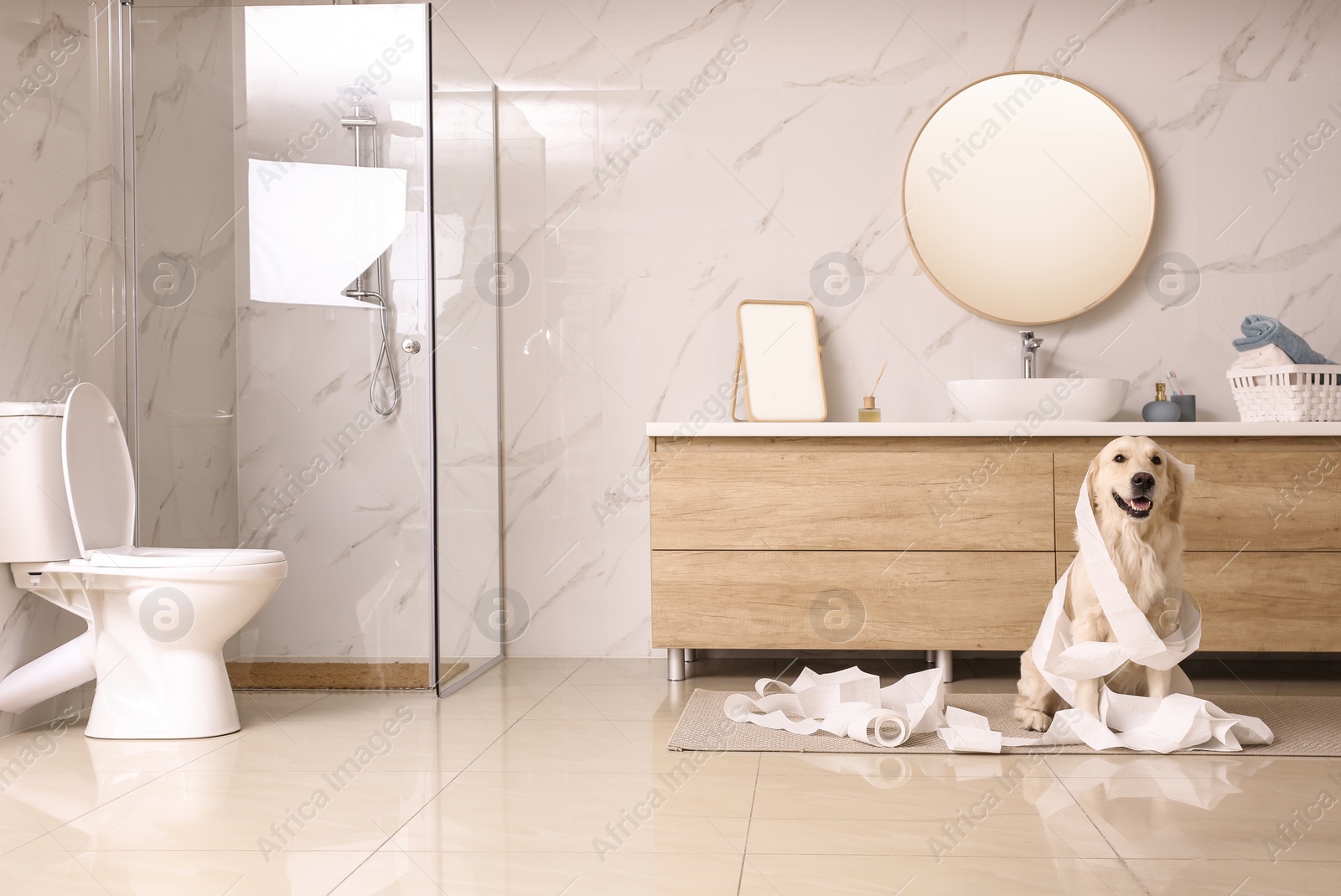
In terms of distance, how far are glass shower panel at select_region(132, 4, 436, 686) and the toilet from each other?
36cm

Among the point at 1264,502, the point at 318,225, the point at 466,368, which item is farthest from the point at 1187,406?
the point at 318,225

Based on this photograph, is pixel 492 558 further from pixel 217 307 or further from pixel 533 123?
pixel 533 123

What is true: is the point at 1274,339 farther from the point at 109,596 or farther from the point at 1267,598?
the point at 109,596

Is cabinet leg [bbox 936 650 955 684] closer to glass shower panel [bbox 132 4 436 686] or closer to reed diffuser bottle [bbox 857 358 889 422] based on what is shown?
reed diffuser bottle [bbox 857 358 889 422]

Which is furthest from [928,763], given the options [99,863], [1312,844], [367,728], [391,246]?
[391,246]

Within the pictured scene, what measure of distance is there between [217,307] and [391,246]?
1.82 feet

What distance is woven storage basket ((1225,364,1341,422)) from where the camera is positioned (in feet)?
9.79

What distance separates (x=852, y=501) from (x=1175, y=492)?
88cm

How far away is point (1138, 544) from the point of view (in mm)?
2373

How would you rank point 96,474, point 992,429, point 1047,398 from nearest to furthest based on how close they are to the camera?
point 96,474 → point 992,429 → point 1047,398

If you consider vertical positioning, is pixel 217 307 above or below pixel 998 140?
below

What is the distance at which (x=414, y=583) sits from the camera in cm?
303

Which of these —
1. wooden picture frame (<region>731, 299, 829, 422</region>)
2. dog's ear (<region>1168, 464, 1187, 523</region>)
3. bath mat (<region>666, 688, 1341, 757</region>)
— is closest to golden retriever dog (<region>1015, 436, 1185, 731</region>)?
dog's ear (<region>1168, 464, 1187, 523</region>)

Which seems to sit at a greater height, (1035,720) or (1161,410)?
(1161,410)
